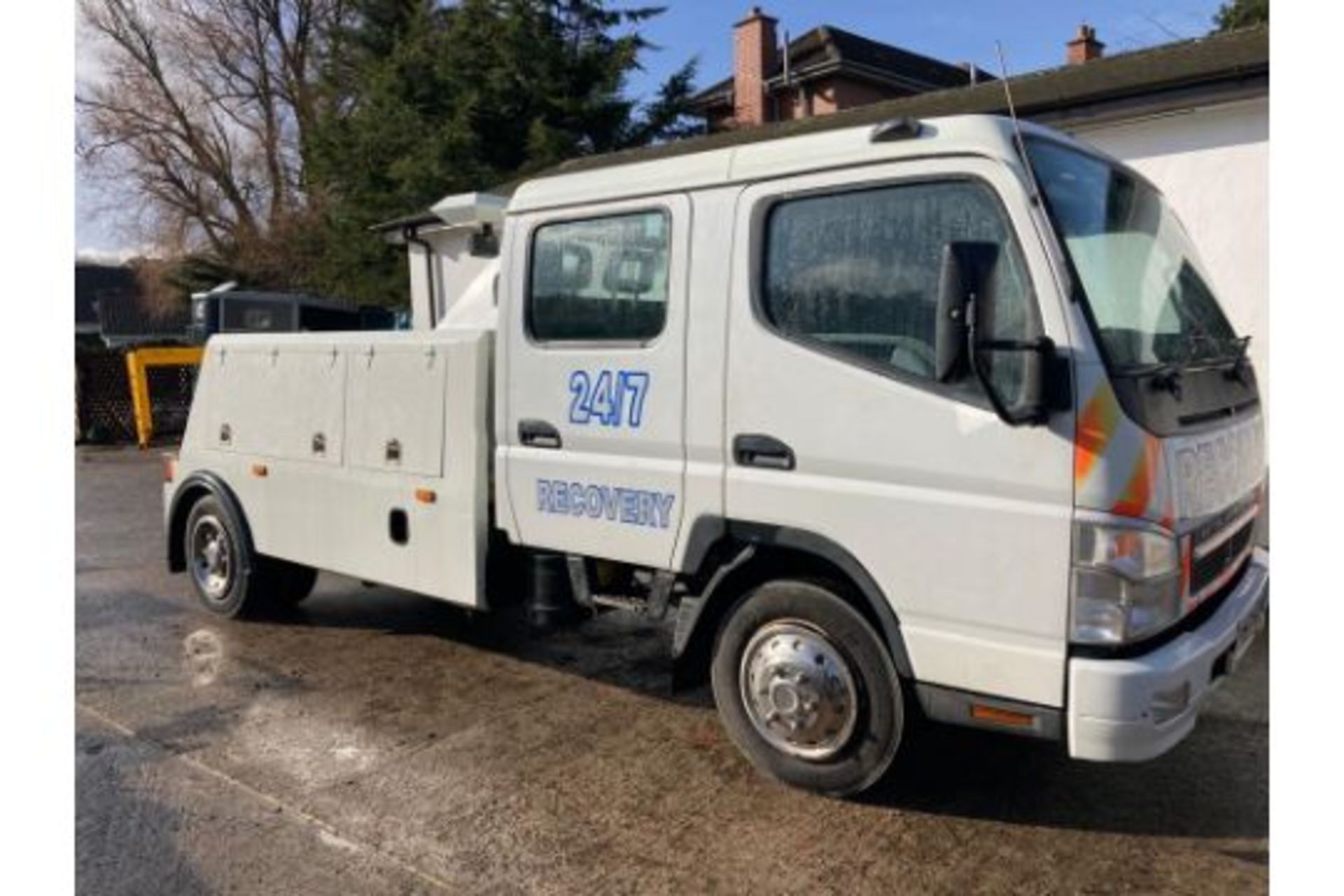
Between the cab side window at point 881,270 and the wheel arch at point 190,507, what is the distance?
162 inches

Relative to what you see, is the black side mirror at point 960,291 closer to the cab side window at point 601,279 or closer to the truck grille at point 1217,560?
the truck grille at point 1217,560

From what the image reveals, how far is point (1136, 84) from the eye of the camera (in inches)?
275

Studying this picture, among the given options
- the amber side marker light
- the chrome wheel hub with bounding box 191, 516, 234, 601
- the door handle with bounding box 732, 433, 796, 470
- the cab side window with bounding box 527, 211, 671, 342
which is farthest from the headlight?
the chrome wheel hub with bounding box 191, 516, 234, 601

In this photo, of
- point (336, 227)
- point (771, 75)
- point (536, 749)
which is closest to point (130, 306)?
point (336, 227)

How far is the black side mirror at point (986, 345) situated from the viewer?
3.23 meters

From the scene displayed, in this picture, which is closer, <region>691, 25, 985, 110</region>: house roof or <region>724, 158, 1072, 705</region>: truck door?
<region>724, 158, 1072, 705</region>: truck door

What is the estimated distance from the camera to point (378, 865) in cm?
362

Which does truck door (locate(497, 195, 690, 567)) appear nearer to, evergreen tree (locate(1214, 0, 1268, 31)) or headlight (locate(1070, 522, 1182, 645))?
headlight (locate(1070, 522, 1182, 645))

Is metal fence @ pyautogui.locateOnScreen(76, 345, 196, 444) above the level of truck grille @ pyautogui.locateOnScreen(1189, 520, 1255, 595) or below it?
above

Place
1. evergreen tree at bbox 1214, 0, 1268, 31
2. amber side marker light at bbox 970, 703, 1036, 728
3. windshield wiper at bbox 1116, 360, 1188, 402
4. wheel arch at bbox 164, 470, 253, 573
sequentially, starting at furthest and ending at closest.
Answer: evergreen tree at bbox 1214, 0, 1268, 31 < wheel arch at bbox 164, 470, 253, 573 < amber side marker light at bbox 970, 703, 1036, 728 < windshield wiper at bbox 1116, 360, 1188, 402

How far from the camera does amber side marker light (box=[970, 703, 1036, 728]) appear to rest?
3467mm

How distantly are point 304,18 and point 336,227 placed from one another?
1546 centimetres

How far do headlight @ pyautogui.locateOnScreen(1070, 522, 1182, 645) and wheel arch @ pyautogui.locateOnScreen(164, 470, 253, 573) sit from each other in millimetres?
5071

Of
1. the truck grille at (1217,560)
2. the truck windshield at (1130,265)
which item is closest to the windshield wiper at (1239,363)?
the truck windshield at (1130,265)
